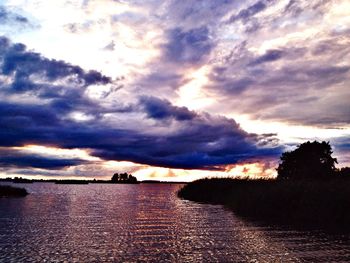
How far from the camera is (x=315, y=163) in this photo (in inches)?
2680

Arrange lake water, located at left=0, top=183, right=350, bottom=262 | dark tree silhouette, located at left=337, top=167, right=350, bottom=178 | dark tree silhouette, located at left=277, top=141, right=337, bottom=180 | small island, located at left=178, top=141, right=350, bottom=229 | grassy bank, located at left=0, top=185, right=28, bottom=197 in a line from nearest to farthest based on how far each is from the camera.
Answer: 1. lake water, located at left=0, top=183, right=350, bottom=262
2. small island, located at left=178, top=141, right=350, bottom=229
3. dark tree silhouette, located at left=337, top=167, right=350, bottom=178
4. dark tree silhouette, located at left=277, top=141, right=337, bottom=180
5. grassy bank, located at left=0, top=185, right=28, bottom=197

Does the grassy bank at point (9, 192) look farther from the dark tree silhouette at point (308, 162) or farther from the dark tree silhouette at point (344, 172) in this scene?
the dark tree silhouette at point (344, 172)

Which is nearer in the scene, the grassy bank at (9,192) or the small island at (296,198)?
the small island at (296,198)

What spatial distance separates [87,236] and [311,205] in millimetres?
19471

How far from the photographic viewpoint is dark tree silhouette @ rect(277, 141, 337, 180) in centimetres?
6662

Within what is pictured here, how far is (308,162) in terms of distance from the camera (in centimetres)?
6894

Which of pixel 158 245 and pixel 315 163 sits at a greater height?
pixel 315 163

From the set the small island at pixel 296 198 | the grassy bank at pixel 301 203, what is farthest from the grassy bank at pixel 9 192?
the grassy bank at pixel 301 203

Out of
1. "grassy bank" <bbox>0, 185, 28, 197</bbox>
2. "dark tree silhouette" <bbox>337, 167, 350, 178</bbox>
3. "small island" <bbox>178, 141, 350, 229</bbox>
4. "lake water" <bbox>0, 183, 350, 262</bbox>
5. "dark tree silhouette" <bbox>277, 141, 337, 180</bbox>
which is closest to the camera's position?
"lake water" <bbox>0, 183, 350, 262</bbox>

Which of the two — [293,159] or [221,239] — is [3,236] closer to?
[221,239]

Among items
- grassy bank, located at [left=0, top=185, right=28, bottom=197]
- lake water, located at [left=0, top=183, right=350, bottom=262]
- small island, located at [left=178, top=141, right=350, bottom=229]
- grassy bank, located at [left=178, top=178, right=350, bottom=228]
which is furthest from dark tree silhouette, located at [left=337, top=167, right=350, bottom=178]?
grassy bank, located at [left=0, top=185, right=28, bottom=197]

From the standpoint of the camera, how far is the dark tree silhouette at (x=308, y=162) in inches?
2623

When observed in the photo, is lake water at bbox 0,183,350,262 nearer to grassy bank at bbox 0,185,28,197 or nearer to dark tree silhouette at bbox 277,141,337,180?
dark tree silhouette at bbox 277,141,337,180

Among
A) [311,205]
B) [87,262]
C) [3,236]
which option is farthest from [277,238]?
[3,236]
